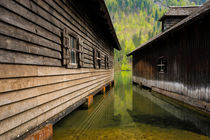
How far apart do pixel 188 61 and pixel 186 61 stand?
0.14m

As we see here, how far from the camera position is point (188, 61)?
Answer: 19.5ft

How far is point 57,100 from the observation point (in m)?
3.33

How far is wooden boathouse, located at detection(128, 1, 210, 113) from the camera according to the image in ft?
16.1

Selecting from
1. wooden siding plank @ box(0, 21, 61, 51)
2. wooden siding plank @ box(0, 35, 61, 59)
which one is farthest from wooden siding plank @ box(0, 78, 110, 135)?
wooden siding plank @ box(0, 21, 61, 51)

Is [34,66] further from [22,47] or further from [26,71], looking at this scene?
[22,47]

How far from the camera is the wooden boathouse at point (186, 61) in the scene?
489cm

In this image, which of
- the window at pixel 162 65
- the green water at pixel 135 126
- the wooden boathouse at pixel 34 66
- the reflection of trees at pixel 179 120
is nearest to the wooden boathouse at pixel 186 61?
the window at pixel 162 65

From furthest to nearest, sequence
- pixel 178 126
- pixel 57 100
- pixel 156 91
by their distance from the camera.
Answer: pixel 156 91 < pixel 178 126 < pixel 57 100

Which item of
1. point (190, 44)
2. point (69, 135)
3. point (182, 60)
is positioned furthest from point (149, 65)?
point (69, 135)

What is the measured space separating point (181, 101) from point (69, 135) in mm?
6276

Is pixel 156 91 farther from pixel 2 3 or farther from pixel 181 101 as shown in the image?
pixel 2 3

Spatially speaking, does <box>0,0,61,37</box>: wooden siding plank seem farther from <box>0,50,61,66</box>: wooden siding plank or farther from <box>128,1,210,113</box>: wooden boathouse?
<box>128,1,210,113</box>: wooden boathouse

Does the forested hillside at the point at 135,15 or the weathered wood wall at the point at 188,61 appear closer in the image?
the weathered wood wall at the point at 188,61

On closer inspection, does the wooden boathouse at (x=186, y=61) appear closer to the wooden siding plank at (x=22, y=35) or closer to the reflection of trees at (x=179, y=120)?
the reflection of trees at (x=179, y=120)
